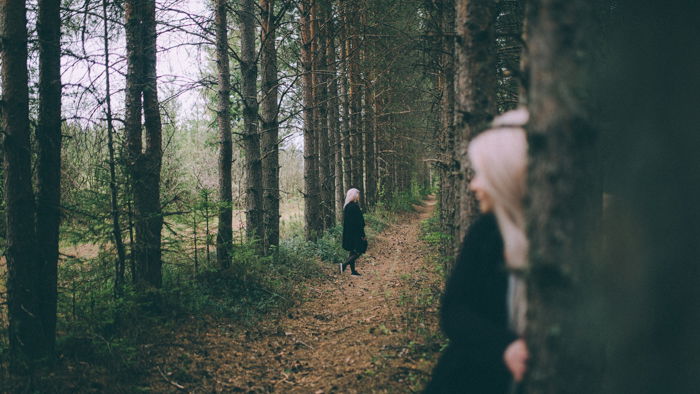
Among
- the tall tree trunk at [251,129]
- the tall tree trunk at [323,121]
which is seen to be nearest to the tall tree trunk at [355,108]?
the tall tree trunk at [323,121]

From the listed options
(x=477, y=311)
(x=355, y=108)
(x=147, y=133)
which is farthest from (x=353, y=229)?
(x=477, y=311)

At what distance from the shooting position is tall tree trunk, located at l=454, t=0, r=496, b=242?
12.3 ft

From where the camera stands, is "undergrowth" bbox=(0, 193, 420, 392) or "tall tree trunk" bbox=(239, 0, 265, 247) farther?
"tall tree trunk" bbox=(239, 0, 265, 247)

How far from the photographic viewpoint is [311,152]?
1197cm

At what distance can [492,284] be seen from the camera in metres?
1.69

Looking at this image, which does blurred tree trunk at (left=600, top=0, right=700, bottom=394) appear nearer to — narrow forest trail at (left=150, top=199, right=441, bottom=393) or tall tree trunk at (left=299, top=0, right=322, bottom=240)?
narrow forest trail at (left=150, top=199, right=441, bottom=393)

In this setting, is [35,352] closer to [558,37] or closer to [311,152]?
[558,37]

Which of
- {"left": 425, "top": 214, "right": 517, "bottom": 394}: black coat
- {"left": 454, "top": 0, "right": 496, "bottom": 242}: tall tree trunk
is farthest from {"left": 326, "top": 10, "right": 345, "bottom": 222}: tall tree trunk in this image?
{"left": 425, "top": 214, "right": 517, "bottom": 394}: black coat

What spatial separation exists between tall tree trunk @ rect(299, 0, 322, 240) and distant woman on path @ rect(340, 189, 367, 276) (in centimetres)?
177

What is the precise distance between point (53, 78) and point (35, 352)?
328cm

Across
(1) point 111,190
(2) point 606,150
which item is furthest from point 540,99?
(1) point 111,190

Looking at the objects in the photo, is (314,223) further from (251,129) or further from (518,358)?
(518,358)

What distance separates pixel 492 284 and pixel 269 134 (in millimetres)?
9391

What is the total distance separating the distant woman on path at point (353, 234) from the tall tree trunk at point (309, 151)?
1.77 meters
